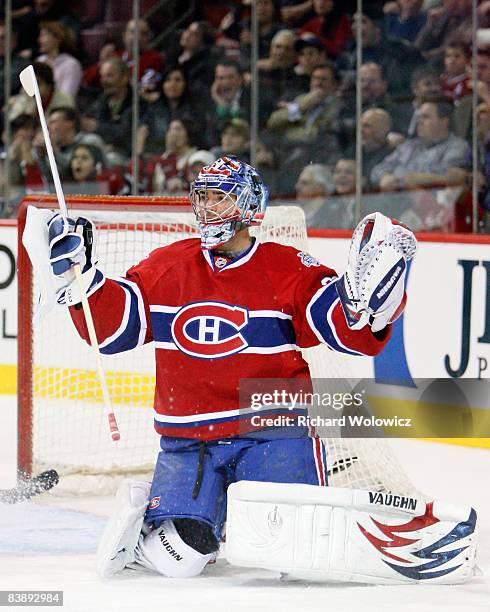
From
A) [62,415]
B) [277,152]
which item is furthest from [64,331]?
[277,152]

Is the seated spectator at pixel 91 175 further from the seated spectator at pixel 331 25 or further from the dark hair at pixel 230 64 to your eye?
the seated spectator at pixel 331 25

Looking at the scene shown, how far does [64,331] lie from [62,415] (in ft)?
1.56

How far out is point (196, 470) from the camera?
3.30m

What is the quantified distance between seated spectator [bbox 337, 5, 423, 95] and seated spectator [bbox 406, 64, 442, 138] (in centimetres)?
3

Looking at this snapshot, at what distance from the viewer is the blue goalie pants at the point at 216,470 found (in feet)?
10.7

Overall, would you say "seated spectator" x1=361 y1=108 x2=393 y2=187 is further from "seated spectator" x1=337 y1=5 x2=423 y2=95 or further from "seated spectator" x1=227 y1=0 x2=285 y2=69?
"seated spectator" x1=227 y1=0 x2=285 y2=69

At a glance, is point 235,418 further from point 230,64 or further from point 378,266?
point 230,64

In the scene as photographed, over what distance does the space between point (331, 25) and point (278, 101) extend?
1.44ft

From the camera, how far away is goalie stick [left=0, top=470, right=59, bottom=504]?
430 centimetres

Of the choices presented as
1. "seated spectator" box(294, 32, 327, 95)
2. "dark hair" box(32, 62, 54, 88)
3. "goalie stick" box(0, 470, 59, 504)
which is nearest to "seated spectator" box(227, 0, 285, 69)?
"seated spectator" box(294, 32, 327, 95)

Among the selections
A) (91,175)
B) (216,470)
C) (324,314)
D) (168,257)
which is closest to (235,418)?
(216,470)

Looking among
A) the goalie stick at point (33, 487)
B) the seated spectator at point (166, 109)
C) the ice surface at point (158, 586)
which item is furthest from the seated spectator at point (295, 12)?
the ice surface at point (158, 586)

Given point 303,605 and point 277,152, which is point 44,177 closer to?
point 277,152

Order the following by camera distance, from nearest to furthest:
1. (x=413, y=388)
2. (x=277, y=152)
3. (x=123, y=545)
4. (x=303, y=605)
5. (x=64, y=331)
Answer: (x=303, y=605)
(x=123, y=545)
(x=64, y=331)
(x=413, y=388)
(x=277, y=152)
